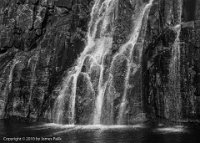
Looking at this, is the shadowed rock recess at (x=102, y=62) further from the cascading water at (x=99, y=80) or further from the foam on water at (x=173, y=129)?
the foam on water at (x=173, y=129)

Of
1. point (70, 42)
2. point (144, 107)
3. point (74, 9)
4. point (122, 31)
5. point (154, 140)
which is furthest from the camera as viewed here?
point (74, 9)

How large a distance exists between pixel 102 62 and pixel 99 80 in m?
3.30

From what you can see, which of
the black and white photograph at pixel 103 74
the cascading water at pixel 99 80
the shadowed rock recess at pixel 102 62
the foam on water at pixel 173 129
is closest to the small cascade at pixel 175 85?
the shadowed rock recess at pixel 102 62

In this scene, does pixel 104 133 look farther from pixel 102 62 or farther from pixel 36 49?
pixel 36 49

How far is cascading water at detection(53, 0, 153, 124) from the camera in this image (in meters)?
52.7

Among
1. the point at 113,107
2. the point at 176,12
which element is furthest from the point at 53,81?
the point at 176,12

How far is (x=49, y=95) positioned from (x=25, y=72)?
7.28m

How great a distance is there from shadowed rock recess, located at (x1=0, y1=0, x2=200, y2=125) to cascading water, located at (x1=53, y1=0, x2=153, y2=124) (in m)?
0.14

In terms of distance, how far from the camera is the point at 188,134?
41438mm

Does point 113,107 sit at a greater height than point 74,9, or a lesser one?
lesser

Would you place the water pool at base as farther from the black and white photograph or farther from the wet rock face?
the wet rock face

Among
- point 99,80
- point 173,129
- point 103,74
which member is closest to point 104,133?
point 173,129

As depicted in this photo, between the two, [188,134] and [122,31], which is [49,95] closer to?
[122,31]

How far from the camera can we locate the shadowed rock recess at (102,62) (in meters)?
50.1
